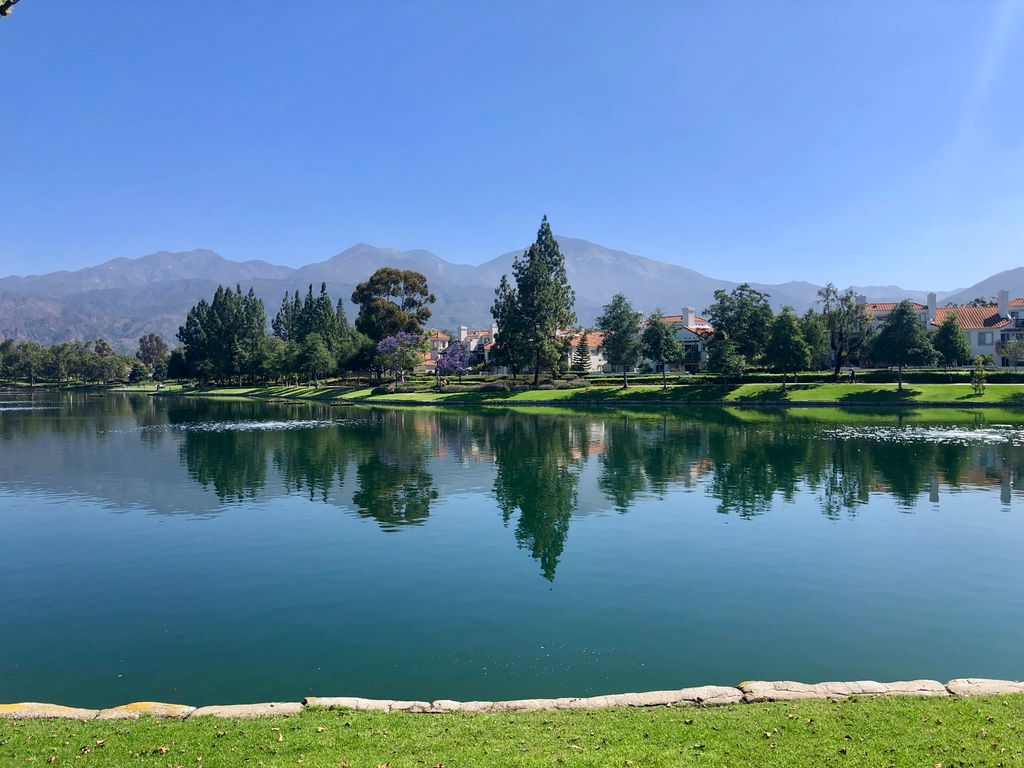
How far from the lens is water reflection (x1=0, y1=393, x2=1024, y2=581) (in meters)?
32.1

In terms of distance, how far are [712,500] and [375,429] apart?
4237cm

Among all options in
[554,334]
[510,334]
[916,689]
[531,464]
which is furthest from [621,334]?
[916,689]

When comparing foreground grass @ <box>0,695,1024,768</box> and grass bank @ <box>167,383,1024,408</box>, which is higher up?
grass bank @ <box>167,383,1024,408</box>

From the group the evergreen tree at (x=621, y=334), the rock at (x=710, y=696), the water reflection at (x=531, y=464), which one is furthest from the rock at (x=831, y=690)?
the evergreen tree at (x=621, y=334)

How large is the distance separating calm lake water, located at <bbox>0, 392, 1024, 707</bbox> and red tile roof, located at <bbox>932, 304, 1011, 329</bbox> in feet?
275

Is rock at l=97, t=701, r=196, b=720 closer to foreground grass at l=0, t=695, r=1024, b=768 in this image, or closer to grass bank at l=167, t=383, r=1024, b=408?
foreground grass at l=0, t=695, r=1024, b=768

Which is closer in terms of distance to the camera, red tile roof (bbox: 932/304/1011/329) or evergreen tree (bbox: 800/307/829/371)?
evergreen tree (bbox: 800/307/829/371)

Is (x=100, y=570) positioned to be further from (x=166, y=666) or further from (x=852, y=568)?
(x=852, y=568)

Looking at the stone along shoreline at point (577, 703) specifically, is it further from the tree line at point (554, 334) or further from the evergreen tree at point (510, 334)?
the evergreen tree at point (510, 334)

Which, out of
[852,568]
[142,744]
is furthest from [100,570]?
[852,568]

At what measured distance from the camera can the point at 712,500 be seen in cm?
3167

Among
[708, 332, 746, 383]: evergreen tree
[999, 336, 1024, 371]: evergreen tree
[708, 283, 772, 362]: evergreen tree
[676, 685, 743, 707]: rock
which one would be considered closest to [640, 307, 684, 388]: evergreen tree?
[708, 283, 772, 362]: evergreen tree

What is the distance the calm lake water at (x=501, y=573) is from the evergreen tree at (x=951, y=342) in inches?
2513

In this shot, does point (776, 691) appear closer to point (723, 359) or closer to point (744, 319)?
point (723, 359)
